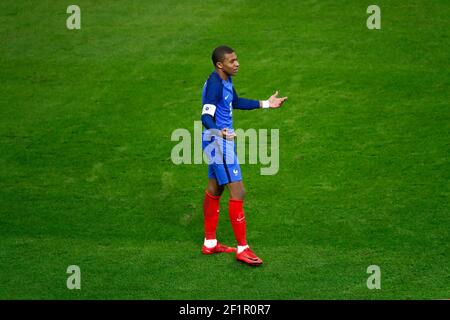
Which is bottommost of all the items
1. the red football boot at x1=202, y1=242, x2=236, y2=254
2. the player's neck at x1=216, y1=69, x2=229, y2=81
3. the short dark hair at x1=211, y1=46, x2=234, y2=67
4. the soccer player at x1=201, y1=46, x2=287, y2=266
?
the red football boot at x1=202, y1=242, x2=236, y2=254

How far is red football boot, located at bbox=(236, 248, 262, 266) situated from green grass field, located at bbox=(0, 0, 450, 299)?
0.08 m

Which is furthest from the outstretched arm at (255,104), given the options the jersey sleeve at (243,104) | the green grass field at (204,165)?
the green grass field at (204,165)

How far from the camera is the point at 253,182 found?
26.1 feet

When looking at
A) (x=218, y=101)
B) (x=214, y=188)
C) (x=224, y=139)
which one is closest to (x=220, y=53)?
(x=218, y=101)

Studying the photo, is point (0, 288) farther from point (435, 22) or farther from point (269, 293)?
point (435, 22)

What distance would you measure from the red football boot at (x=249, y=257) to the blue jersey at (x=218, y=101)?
A: 1.05 meters

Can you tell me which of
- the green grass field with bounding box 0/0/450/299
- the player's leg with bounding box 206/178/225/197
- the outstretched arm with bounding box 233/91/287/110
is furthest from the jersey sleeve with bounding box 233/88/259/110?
the green grass field with bounding box 0/0/450/299

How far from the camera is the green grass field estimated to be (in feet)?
21.1

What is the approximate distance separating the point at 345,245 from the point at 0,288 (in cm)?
289

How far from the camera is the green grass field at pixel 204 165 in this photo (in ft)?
21.1

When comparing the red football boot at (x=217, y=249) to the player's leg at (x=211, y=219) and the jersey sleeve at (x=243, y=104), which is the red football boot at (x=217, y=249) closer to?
the player's leg at (x=211, y=219)

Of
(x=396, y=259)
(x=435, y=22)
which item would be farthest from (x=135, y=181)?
(x=435, y=22)

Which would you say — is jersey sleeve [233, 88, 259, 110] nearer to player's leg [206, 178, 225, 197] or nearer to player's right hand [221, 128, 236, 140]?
player's right hand [221, 128, 236, 140]

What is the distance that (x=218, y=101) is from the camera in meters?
6.44
